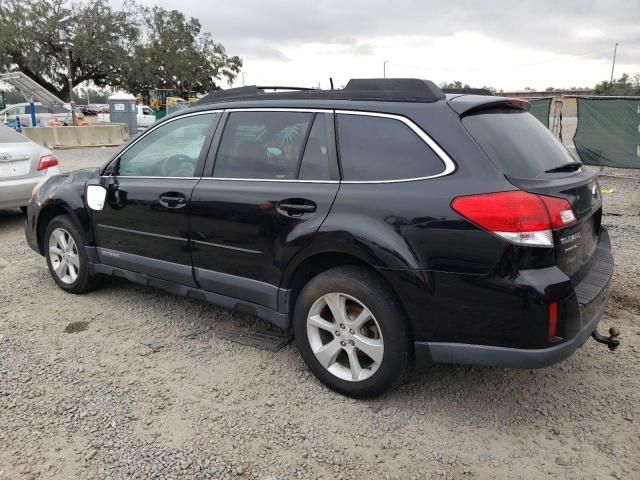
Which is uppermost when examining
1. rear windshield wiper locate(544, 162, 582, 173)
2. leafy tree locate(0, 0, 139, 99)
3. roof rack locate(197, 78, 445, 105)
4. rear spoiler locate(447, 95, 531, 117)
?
leafy tree locate(0, 0, 139, 99)

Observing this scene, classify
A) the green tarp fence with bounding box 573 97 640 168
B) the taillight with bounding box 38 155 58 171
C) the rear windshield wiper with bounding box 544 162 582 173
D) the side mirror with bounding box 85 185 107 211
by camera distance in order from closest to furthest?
1. the rear windshield wiper with bounding box 544 162 582 173
2. the side mirror with bounding box 85 185 107 211
3. the taillight with bounding box 38 155 58 171
4. the green tarp fence with bounding box 573 97 640 168

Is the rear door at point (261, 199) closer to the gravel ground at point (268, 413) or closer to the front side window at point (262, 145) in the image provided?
the front side window at point (262, 145)

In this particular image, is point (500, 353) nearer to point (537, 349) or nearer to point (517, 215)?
point (537, 349)

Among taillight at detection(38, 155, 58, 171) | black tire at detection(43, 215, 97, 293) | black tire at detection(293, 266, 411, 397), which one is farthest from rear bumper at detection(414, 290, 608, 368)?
taillight at detection(38, 155, 58, 171)

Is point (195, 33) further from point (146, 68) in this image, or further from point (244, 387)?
point (244, 387)

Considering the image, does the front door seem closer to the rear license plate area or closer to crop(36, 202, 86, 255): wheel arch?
crop(36, 202, 86, 255): wheel arch

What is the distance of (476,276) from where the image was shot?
2.54 meters

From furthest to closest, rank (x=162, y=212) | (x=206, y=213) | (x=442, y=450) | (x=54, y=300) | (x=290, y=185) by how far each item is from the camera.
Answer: (x=54, y=300) < (x=162, y=212) < (x=206, y=213) < (x=290, y=185) < (x=442, y=450)

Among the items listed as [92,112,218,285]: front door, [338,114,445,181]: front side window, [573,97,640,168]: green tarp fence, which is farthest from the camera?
[573,97,640,168]: green tarp fence

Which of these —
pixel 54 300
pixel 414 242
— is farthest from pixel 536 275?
pixel 54 300

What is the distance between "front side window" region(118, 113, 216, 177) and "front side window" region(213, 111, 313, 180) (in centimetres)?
25

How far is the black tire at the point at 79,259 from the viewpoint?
4570mm

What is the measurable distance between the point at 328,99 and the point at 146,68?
48022mm

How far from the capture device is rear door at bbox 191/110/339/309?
311 centimetres
